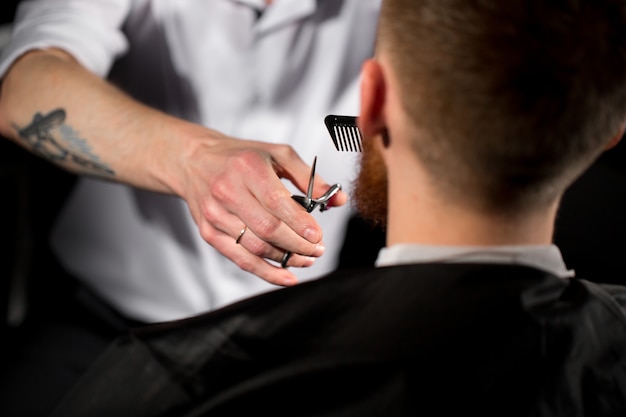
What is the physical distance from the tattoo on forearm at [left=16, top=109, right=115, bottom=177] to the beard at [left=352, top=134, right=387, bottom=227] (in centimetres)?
48

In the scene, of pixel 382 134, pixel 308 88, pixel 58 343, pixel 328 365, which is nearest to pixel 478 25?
pixel 382 134

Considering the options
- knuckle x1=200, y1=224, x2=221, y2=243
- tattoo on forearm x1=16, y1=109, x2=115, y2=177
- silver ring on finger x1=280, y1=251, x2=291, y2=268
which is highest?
silver ring on finger x1=280, y1=251, x2=291, y2=268

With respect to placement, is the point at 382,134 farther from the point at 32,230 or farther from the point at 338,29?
the point at 32,230

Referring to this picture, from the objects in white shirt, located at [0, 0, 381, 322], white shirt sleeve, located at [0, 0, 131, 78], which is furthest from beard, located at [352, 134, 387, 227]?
white shirt sleeve, located at [0, 0, 131, 78]

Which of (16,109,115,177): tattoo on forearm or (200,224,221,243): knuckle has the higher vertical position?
(200,224,221,243): knuckle

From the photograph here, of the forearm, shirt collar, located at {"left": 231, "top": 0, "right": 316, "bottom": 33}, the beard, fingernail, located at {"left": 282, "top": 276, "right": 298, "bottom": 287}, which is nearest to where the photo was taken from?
the beard

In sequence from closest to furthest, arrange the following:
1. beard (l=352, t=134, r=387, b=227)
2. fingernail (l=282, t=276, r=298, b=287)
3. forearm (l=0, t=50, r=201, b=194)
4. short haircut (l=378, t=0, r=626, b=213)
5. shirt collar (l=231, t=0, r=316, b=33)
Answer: short haircut (l=378, t=0, r=626, b=213) < beard (l=352, t=134, r=387, b=227) < fingernail (l=282, t=276, r=298, b=287) < forearm (l=0, t=50, r=201, b=194) < shirt collar (l=231, t=0, r=316, b=33)

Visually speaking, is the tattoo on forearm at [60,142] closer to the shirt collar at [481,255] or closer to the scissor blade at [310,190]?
the scissor blade at [310,190]

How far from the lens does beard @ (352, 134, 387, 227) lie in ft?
2.64

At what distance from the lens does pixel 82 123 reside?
1209 mm

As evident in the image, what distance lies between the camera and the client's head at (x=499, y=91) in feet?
2.05

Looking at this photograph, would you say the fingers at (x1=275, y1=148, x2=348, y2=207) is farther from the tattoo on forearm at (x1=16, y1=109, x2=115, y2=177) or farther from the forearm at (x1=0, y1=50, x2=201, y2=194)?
the tattoo on forearm at (x1=16, y1=109, x2=115, y2=177)

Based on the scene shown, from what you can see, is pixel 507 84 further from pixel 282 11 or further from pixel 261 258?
pixel 282 11

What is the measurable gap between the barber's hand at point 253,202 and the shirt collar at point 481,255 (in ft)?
0.52
